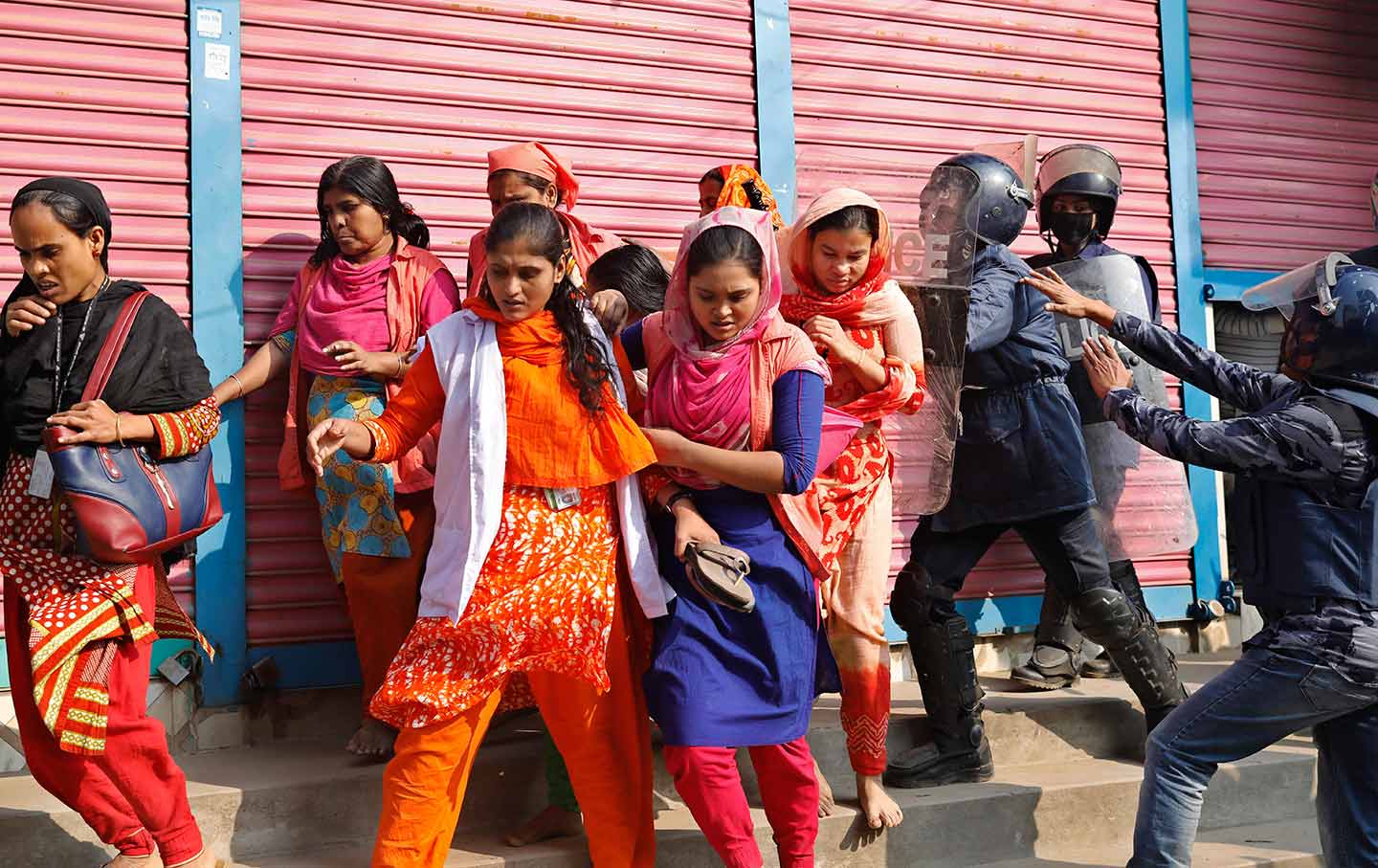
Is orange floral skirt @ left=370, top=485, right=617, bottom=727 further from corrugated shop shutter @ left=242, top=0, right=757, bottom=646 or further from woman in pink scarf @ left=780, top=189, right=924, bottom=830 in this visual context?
corrugated shop shutter @ left=242, top=0, right=757, bottom=646

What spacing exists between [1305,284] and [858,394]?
125cm

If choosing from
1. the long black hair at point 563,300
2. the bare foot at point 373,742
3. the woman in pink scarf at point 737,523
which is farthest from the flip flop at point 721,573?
the bare foot at point 373,742

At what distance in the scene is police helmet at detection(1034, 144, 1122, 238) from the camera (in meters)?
A: 4.79

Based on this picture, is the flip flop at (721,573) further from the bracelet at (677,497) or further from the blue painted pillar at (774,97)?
the blue painted pillar at (774,97)

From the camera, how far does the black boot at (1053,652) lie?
5.07 meters

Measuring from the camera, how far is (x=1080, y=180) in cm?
479

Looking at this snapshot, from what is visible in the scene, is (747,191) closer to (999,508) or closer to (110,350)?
(999,508)

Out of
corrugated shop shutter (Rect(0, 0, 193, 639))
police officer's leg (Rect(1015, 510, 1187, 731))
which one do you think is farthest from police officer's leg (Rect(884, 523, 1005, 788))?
corrugated shop shutter (Rect(0, 0, 193, 639))

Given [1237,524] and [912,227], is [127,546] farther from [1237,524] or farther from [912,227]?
[1237,524]

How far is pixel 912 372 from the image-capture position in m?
3.66

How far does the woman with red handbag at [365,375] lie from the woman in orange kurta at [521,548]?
84 centimetres

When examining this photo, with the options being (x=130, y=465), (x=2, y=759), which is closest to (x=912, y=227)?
(x=130, y=465)

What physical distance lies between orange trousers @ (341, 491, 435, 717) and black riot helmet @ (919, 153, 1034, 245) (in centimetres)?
209

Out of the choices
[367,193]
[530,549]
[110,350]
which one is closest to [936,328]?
[530,549]
